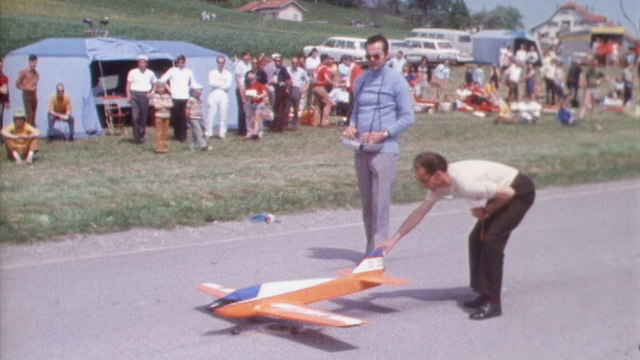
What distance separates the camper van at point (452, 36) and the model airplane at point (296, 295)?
1522mm

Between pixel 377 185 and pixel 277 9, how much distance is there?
1.56 metres

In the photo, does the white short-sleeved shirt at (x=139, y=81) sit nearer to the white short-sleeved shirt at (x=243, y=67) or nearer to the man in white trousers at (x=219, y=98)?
the man in white trousers at (x=219, y=98)

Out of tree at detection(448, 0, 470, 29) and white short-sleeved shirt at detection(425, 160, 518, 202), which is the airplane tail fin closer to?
white short-sleeved shirt at detection(425, 160, 518, 202)

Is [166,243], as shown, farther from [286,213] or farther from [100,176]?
[100,176]

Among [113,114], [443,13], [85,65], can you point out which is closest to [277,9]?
[443,13]

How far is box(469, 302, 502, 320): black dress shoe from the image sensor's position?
5.94 meters

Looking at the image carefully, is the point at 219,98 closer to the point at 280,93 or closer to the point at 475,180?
the point at 280,93

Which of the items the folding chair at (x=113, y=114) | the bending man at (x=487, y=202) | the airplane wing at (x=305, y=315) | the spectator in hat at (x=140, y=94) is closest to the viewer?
the airplane wing at (x=305, y=315)

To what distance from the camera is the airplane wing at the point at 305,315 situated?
528 centimetres

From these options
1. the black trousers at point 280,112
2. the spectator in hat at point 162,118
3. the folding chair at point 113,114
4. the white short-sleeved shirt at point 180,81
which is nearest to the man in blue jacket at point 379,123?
the black trousers at point 280,112

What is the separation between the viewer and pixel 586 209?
28.4 feet

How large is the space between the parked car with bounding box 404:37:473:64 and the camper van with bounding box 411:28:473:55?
0.13ft

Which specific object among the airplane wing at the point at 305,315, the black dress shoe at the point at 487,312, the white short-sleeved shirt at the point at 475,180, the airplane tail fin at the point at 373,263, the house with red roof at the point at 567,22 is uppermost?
the house with red roof at the point at 567,22

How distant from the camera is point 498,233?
582cm
